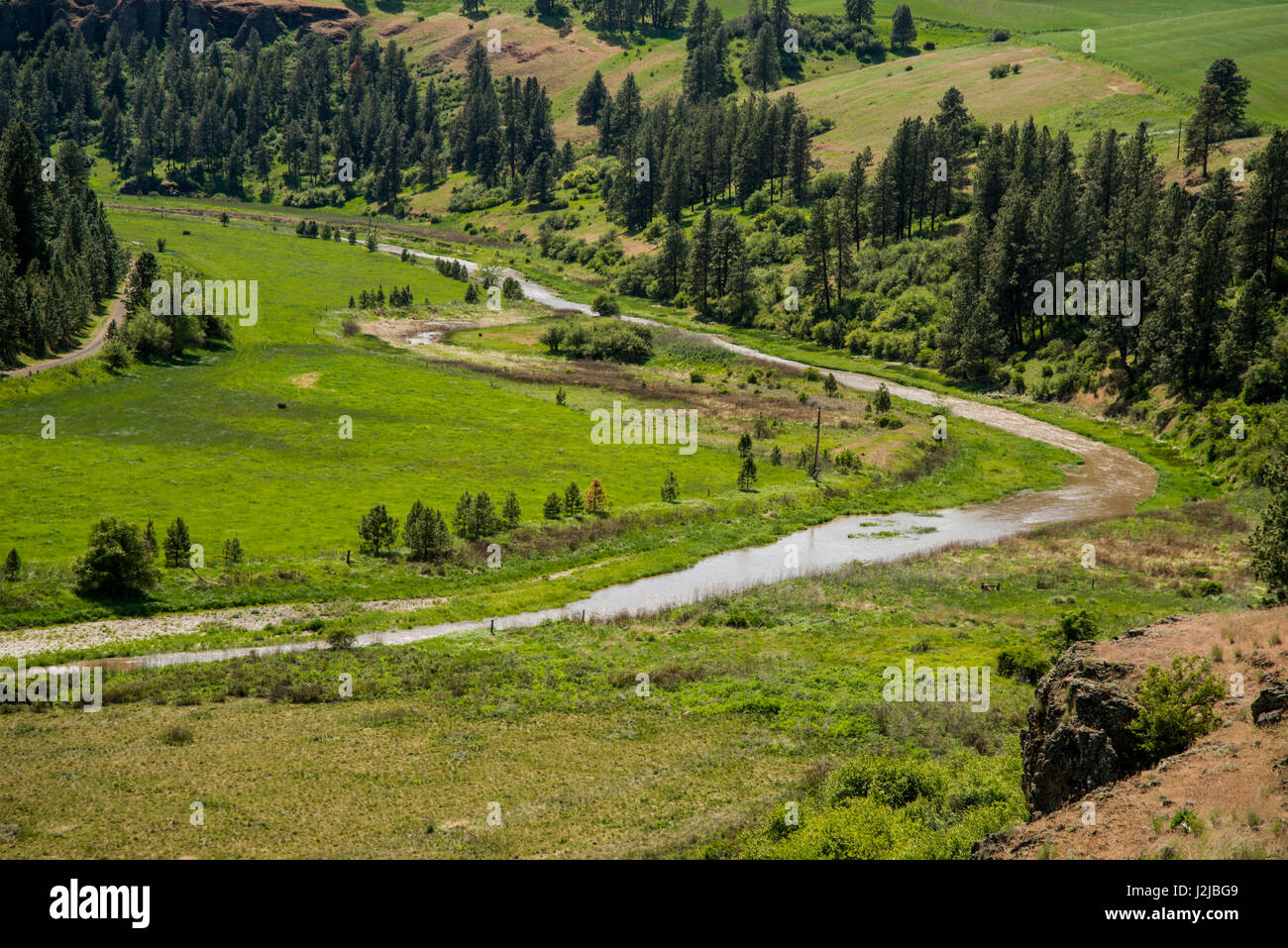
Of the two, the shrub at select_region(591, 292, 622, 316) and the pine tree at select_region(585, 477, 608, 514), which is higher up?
the shrub at select_region(591, 292, 622, 316)

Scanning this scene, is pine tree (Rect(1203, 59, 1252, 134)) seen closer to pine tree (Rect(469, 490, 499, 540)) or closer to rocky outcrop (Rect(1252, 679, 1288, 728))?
pine tree (Rect(469, 490, 499, 540))

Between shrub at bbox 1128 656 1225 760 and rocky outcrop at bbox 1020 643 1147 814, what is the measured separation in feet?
1.13

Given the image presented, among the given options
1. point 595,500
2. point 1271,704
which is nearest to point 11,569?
point 595,500

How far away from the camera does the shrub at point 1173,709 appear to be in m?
19.2

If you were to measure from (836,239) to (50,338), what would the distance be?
108 metres

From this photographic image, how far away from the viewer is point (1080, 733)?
20.9m

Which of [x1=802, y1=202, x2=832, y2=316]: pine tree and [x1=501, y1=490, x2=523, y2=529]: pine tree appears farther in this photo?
[x1=802, y1=202, x2=832, y2=316]: pine tree

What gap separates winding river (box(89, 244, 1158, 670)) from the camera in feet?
158

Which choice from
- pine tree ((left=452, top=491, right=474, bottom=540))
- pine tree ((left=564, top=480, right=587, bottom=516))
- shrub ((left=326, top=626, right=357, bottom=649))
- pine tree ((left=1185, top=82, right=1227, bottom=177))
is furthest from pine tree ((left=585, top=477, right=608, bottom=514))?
pine tree ((left=1185, top=82, right=1227, bottom=177))

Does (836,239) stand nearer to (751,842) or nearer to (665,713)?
(665,713)

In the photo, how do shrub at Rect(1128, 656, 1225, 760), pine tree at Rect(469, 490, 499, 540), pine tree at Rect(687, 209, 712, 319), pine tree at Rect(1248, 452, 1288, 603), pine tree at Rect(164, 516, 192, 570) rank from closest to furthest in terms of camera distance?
shrub at Rect(1128, 656, 1225, 760), pine tree at Rect(1248, 452, 1288, 603), pine tree at Rect(164, 516, 192, 570), pine tree at Rect(469, 490, 499, 540), pine tree at Rect(687, 209, 712, 319)
